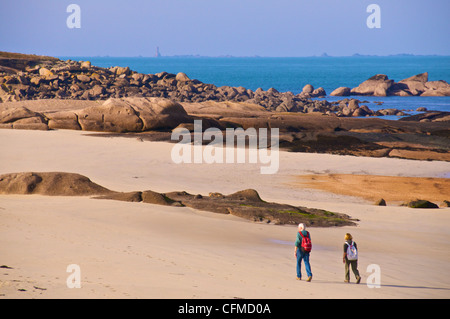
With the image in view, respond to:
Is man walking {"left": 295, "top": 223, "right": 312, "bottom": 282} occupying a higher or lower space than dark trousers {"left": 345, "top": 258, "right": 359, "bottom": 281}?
higher

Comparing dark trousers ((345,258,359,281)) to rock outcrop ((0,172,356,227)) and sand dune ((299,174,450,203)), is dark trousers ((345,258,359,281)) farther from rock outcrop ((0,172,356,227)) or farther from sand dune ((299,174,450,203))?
sand dune ((299,174,450,203))

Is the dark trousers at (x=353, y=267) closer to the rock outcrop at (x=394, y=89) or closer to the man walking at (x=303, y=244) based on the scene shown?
the man walking at (x=303, y=244)

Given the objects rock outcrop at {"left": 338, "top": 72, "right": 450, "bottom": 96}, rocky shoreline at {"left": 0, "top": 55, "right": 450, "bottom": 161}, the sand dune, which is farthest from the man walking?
rock outcrop at {"left": 338, "top": 72, "right": 450, "bottom": 96}

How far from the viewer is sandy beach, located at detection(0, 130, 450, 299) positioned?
11.0 metres

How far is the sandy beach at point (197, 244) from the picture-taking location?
1097 cm

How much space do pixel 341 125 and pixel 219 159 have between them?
13346 mm

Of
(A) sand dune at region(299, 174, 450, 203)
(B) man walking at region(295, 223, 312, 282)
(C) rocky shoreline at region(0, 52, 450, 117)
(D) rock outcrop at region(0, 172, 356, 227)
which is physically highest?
(C) rocky shoreline at region(0, 52, 450, 117)

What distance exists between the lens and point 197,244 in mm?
14945

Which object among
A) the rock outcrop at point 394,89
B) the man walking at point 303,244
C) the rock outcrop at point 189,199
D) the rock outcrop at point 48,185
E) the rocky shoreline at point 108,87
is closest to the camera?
the man walking at point 303,244

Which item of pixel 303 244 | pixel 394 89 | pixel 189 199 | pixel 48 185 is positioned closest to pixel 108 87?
pixel 48 185

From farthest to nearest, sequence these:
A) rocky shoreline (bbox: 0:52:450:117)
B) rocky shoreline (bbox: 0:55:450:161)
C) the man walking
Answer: rocky shoreline (bbox: 0:52:450:117), rocky shoreline (bbox: 0:55:450:161), the man walking

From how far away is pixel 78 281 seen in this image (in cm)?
1048

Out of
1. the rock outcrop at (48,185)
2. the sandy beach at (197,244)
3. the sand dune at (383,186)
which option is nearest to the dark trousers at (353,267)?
the sandy beach at (197,244)
